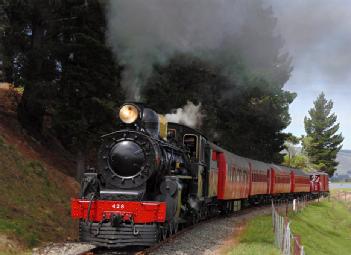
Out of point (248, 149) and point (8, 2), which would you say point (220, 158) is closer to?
point (8, 2)

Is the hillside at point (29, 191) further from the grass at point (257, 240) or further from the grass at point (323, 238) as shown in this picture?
the grass at point (323, 238)

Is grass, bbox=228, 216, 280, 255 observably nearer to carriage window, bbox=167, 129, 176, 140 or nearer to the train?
the train

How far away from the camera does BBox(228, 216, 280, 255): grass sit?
1149cm

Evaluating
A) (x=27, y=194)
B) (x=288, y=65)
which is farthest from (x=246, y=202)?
(x=27, y=194)

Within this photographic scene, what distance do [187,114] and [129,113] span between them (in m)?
13.9

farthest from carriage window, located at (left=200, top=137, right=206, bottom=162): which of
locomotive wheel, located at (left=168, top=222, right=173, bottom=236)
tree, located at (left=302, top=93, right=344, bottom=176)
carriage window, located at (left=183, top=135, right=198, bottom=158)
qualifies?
tree, located at (left=302, top=93, right=344, bottom=176)

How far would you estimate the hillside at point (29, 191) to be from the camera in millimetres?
12234

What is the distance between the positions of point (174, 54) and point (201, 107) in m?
11.5

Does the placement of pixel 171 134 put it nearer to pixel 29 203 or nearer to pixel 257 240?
pixel 257 240

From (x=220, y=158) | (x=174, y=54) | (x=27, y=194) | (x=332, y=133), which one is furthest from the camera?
(x=332, y=133)

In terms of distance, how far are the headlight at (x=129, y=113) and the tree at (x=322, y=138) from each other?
282ft

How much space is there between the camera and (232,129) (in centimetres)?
3391

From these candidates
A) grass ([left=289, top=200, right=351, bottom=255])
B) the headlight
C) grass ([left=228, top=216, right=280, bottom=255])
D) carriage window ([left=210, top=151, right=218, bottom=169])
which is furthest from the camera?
grass ([left=289, top=200, right=351, bottom=255])

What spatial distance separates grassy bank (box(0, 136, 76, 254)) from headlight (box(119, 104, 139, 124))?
383cm
